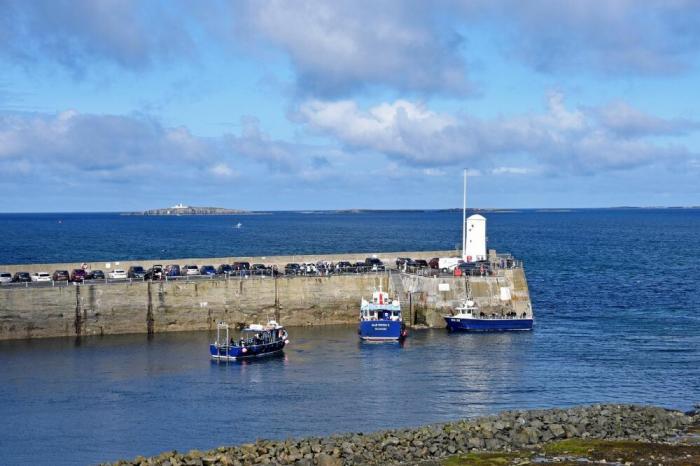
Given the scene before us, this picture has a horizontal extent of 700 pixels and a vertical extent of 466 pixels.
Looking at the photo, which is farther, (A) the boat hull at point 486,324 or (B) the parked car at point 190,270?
(B) the parked car at point 190,270

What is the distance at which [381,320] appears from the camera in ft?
230

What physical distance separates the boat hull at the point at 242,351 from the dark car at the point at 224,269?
48.2 ft

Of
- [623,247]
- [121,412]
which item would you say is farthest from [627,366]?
[623,247]

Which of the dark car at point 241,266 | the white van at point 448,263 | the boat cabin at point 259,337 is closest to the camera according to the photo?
the boat cabin at point 259,337

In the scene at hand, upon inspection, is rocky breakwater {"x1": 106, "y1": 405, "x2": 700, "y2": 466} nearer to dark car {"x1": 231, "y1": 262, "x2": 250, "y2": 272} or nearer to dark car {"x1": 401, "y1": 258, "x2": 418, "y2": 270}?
dark car {"x1": 401, "y1": 258, "x2": 418, "y2": 270}

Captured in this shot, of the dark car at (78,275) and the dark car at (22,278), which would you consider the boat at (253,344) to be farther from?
the dark car at (22,278)

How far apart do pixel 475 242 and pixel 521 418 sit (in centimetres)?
4885

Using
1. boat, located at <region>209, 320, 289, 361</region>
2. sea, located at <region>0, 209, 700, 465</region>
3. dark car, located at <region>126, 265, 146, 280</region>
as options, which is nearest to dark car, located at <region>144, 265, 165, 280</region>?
dark car, located at <region>126, 265, 146, 280</region>

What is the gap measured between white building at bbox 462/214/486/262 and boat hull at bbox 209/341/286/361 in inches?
1161

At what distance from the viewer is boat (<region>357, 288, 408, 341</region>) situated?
69875 millimetres

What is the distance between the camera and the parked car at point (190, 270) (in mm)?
81188

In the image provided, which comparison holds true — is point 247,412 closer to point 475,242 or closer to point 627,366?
point 627,366

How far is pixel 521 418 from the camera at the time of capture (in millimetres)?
41781

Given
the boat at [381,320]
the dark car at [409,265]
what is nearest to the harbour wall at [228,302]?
the boat at [381,320]
